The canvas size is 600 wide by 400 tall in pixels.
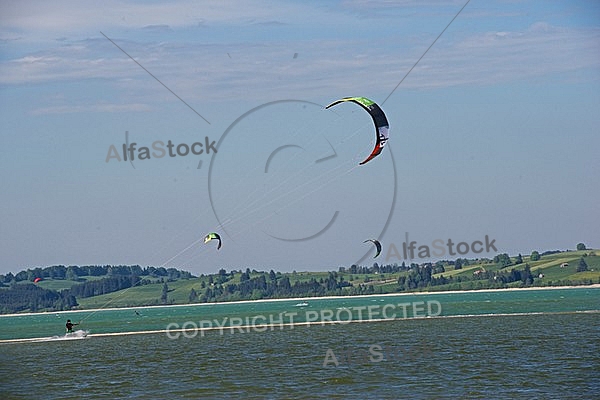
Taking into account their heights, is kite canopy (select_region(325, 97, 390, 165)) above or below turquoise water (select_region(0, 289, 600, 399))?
above

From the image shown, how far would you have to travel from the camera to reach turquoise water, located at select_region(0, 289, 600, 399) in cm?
4047

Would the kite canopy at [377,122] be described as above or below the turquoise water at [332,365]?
above

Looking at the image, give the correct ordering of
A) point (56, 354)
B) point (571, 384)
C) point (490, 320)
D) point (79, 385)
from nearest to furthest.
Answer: point (571, 384) < point (79, 385) < point (56, 354) < point (490, 320)

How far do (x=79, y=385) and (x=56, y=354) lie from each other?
22.8 metres

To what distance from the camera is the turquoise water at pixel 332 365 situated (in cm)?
4047

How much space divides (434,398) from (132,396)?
44.7 feet

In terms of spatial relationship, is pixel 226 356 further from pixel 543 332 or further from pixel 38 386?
pixel 543 332

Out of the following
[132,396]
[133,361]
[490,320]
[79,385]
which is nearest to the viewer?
[132,396]

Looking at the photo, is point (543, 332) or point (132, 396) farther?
point (543, 332)

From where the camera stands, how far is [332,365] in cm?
4994

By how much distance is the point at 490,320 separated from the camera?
9075cm

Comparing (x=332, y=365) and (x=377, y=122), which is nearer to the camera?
(x=377, y=122)

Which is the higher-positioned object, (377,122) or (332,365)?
(377,122)

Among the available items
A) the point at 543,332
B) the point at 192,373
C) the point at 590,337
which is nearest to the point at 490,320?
the point at 543,332
